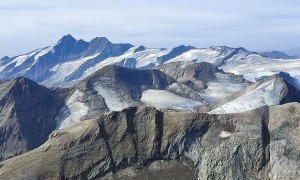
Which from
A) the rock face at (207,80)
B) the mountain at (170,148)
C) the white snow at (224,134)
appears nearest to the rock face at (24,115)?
the rock face at (207,80)

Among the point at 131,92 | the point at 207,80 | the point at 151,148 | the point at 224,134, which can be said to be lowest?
the point at 207,80

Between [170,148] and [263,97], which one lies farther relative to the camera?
[263,97]

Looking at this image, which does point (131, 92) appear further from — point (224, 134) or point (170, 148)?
point (224, 134)

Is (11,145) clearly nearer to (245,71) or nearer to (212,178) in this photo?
(212,178)

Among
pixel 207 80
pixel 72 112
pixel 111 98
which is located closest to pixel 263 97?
pixel 111 98

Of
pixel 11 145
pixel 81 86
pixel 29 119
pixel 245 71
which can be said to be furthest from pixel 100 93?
pixel 245 71

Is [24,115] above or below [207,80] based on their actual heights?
below

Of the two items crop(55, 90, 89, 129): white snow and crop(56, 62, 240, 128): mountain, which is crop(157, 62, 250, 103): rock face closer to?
crop(56, 62, 240, 128): mountain
